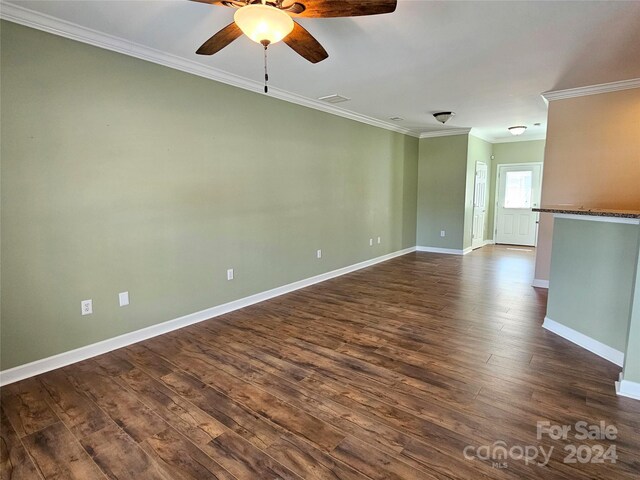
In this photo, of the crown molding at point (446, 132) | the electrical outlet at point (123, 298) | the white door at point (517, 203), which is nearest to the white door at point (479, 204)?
the white door at point (517, 203)

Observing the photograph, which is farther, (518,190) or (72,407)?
(518,190)

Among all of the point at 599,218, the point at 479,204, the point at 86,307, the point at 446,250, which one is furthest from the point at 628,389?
the point at 479,204

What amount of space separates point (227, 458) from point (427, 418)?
3.79ft

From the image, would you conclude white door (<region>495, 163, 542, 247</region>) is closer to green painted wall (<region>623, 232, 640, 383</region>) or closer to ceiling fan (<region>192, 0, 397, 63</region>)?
green painted wall (<region>623, 232, 640, 383</region>)

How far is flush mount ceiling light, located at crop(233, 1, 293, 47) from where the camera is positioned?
1.79 m

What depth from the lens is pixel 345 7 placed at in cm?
185

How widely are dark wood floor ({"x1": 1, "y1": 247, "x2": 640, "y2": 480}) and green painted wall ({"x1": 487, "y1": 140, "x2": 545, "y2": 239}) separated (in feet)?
18.7

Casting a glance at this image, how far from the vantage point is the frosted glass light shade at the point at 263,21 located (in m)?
1.79

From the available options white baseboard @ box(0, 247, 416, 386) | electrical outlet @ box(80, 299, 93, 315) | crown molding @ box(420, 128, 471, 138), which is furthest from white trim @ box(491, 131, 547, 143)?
electrical outlet @ box(80, 299, 93, 315)

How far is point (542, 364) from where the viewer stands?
8.68ft

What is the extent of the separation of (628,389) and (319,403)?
80.7 inches

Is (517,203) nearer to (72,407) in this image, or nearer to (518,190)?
(518,190)

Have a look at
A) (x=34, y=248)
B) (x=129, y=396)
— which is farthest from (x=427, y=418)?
(x=34, y=248)

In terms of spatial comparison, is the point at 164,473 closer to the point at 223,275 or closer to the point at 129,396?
the point at 129,396
